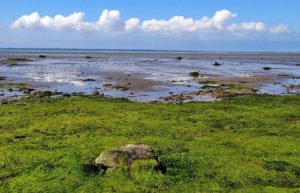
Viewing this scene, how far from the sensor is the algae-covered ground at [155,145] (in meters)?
12.6

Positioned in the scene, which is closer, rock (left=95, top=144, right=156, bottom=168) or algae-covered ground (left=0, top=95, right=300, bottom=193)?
algae-covered ground (left=0, top=95, right=300, bottom=193)

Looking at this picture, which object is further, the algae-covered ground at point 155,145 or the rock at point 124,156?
the rock at point 124,156

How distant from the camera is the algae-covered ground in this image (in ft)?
41.5

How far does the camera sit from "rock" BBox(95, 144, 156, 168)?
525 inches

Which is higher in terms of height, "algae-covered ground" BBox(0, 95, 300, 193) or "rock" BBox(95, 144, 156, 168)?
"rock" BBox(95, 144, 156, 168)

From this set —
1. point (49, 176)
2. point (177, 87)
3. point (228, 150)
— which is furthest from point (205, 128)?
point (177, 87)

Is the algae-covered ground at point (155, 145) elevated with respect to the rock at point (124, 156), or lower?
lower

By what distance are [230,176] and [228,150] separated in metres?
2.70

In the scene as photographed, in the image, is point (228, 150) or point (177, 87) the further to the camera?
point (177, 87)

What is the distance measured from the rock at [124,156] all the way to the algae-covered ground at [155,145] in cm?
26

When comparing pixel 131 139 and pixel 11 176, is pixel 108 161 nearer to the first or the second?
pixel 11 176

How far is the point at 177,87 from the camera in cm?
4131

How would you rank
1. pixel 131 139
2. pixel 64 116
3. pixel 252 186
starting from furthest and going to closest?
pixel 64 116
pixel 131 139
pixel 252 186

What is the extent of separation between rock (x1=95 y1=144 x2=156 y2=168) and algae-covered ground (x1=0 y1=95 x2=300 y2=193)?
26 centimetres
